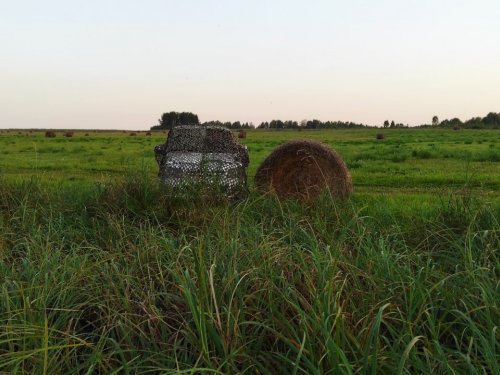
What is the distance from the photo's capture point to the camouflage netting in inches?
297

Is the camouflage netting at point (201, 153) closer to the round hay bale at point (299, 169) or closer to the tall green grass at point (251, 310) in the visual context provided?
the round hay bale at point (299, 169)

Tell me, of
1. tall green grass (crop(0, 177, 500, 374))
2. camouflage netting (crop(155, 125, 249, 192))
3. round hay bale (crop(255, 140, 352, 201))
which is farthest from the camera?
round hay bale (crop(255, 140, 352, 201))

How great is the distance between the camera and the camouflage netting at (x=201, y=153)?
7555 millimetres

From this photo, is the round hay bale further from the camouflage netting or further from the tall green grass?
the tall green grass

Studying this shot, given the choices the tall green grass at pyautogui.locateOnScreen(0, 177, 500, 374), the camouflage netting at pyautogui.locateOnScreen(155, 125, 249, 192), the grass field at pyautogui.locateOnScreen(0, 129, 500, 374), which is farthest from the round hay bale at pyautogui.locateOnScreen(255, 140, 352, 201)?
the tall green grass at pyautogui.locateOnScreen(0, 177, 500, 374)

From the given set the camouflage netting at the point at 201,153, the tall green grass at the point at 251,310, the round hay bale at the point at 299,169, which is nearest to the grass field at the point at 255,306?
the tall green grass at the point at 251,310

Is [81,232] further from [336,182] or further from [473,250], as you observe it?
[336,182]

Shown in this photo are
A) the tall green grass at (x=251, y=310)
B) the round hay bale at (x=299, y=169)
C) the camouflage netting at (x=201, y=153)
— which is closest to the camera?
the tall green grass at (x=251, y=310)

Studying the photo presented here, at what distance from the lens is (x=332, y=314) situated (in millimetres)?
2566

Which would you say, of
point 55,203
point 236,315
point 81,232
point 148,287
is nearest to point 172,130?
point 55,203

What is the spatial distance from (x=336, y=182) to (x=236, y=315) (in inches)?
233

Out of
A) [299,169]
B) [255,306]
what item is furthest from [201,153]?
[255,306]

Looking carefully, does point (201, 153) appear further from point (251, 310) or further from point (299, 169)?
point (251, 310)

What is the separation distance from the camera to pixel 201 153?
28.0 ft
